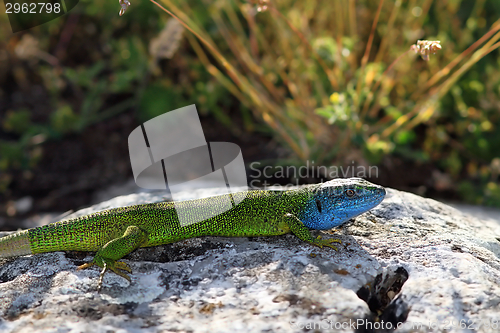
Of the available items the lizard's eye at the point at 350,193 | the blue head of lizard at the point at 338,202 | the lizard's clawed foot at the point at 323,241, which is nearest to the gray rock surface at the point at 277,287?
the lizard's clawed foot at the point at 323,241

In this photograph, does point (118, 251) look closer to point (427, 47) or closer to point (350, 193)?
point (350, 193)

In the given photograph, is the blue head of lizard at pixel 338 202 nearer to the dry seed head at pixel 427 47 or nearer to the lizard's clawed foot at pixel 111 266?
the dry seed head at pixel 427 47

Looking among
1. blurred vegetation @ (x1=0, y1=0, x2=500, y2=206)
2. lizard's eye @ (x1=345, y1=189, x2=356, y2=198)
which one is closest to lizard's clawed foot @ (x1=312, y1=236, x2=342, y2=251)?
lizard's eye @ (x1=345, y1=189, x2=356, y2=198)

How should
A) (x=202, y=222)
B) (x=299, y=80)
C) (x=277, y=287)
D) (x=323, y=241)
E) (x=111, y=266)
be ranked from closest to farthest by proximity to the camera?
(x=277, y=287) < (x=111, y=266) < (x=323, y=241) < (x=202, y=222) < (x=299, y=80)

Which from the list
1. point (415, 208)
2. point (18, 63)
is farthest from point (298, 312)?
point (18, 63)

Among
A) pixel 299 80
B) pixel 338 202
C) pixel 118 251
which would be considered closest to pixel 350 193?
pixel 338 202

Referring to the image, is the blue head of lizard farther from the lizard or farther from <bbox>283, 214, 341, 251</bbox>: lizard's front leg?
<bbox>283, 214, 341, 251</bbox>: lizard's front leg
